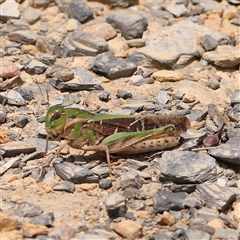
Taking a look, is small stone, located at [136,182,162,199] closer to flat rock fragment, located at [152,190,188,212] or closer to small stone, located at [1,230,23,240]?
flat rock fragment, located at [152,190,188,212]

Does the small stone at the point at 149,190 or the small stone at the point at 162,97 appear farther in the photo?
the small stone at the point at 162,97

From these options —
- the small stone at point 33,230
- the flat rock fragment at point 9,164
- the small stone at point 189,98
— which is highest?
the small stone at point 33,230

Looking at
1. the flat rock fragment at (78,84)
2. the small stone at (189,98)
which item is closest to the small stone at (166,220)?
the small stone at (189,98)

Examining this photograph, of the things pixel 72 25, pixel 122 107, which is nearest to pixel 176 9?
pixel 72 25

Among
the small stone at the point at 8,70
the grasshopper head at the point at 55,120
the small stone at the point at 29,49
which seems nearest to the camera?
the grasshopper head at the point at 55,120

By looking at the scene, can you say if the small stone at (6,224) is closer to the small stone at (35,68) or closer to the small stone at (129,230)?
the small stone at (129,230)

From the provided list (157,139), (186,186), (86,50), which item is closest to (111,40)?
(86,50)

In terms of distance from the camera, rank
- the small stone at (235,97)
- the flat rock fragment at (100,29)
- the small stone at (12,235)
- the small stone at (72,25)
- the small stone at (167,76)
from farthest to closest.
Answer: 1. the small stone at (72,25)
2. the flat rock fragment at (100,29)
3. the small stone at (167,76)
4. the small stone at (235,97)
5. the small stone at (12,235)

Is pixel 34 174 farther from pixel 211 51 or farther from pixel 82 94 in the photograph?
pixel 211 51
